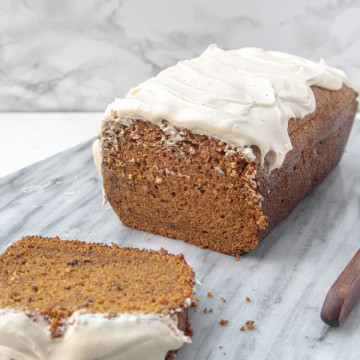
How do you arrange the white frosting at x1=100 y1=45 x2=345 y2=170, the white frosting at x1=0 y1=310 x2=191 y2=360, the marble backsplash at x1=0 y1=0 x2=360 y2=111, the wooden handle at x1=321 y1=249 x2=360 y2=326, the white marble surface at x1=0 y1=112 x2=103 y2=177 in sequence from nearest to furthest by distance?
the white frosting at x1=0 y1=310 x2=191 y2=360 < the wooden handle at x1=321 y1=249 x2=360 y2=326 < the white frosting at x1=100 y1=45 x2=345 y2=170 < the white marble surface at x1=0 y1=112 x2=103 y2=177 < the marble backsplash at x1=0 y1=0 x2=360 y2=111

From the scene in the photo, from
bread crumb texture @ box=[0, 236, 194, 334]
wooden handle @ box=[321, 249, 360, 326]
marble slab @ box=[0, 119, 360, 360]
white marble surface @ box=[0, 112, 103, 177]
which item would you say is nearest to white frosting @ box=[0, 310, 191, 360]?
bread crumb texture @ box=[0, 236, 194, 334]

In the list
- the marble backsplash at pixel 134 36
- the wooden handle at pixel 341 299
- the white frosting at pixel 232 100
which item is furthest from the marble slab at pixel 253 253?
the marble backsplash at pixel 134 36

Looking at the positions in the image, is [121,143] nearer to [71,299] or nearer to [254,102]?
[254,102]

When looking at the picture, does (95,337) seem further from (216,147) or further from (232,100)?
(232,100)

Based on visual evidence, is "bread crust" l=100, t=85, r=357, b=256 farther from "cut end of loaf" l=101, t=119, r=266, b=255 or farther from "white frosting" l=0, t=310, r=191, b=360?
"white frosting" l=0, t=310, r=191, b=360

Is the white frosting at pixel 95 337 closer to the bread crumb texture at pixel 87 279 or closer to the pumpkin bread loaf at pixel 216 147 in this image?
the bread crumb texture at pixel 87 279

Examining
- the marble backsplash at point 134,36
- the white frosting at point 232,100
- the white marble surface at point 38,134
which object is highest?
the white frosting at point 232,100
